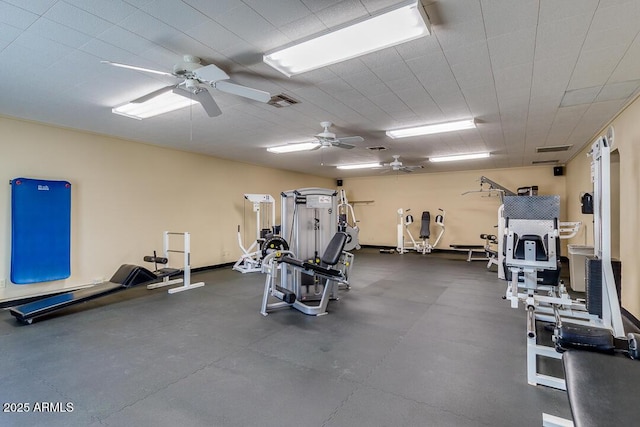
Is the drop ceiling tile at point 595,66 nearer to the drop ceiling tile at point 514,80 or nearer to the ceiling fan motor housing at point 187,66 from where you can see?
the drop ceiling tile at point 514,80

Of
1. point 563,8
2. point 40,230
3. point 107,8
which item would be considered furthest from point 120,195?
point 563,8

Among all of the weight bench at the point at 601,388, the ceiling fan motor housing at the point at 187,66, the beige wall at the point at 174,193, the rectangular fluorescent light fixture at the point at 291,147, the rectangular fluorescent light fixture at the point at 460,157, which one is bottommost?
the weight bench at the point at 601,388

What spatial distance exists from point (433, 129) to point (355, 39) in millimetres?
2992

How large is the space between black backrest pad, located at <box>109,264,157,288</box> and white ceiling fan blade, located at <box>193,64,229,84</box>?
3.14 meters

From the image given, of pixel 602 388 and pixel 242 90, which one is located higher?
pixel 242 90

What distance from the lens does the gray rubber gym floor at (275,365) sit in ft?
6.56

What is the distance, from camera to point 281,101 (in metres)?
3.74

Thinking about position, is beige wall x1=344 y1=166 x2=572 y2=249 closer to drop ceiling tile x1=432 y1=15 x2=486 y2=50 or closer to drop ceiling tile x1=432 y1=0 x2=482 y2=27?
Result: drop ceiling tile x1=432 y1=15 x2=486 y2=50

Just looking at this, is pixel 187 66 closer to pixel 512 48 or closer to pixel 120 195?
pixel 512 48

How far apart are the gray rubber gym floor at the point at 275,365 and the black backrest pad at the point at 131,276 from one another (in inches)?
12.7

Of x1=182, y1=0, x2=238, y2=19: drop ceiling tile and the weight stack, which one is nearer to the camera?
x1=182, y1=0, x2=238, y2=19: drop ceiling tile

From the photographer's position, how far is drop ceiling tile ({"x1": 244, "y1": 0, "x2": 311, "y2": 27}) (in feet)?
6.58

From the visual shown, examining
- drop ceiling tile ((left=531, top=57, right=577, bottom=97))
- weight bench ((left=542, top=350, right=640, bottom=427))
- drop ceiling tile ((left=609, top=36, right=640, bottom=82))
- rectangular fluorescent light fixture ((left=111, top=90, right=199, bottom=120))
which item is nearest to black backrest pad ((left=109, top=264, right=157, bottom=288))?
rectangular fluorescent light fixture ((left=111, top=90, right=199, bottom=120))

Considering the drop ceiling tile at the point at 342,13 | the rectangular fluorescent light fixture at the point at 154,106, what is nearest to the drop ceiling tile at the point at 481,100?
the drop ceiling tile at the point at 342,13
